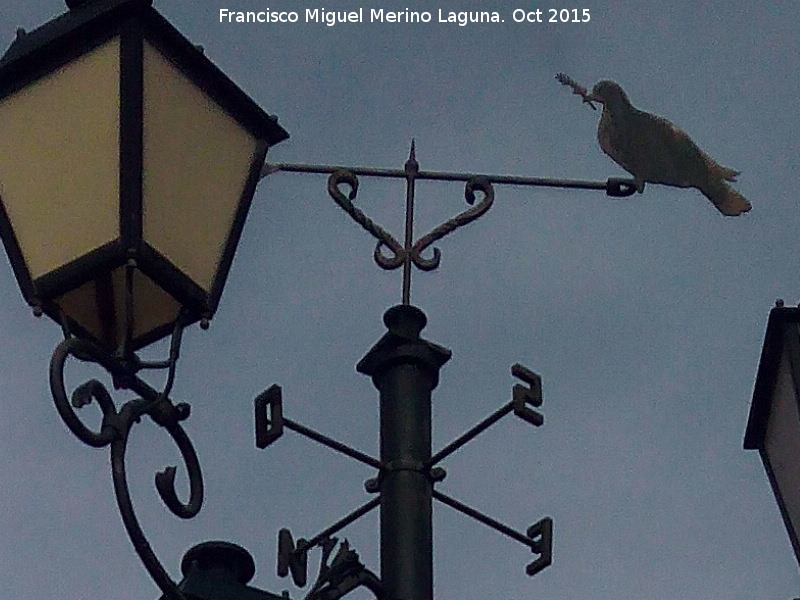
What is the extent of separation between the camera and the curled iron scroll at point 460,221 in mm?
4289

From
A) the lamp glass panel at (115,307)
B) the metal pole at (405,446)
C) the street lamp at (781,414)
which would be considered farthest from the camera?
the street lamp at (781,414)

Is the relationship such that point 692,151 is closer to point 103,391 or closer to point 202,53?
point 202,53

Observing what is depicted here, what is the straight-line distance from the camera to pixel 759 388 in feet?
14.0

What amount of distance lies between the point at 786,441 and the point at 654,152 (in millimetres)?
942

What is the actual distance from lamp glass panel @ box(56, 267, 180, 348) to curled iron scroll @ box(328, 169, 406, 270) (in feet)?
2.77

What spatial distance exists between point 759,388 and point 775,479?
0.70ft

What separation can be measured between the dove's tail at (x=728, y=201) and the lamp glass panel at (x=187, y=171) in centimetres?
148

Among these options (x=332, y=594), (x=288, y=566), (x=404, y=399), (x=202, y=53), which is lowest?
(x=332, y=594)

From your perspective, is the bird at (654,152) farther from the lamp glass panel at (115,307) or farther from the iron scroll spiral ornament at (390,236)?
the lamp glass panel at (115,307)

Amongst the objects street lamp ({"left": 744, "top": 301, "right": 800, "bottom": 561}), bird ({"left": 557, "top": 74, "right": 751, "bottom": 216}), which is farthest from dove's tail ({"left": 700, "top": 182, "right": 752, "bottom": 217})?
street lamp ({"left": 744, "top": 301, "right": 800, "bottom": 561})

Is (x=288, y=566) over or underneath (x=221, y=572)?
over

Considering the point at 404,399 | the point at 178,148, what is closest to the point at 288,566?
the point at 404,399

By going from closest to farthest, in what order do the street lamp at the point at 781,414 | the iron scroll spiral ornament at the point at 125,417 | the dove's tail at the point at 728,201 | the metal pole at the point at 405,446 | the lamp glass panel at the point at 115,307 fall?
the iron scroll spiral ornament at the point at 125,417, the lamp glass panel at the point at 115,307, the metal pole at the point at 405,446, the street lamp at the point at 781,414, the dove's tail at the point at 728,201

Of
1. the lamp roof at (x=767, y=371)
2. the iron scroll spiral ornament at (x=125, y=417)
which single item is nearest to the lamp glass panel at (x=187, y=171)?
the iron scroll spiral ornament at (x=125, y=417)
